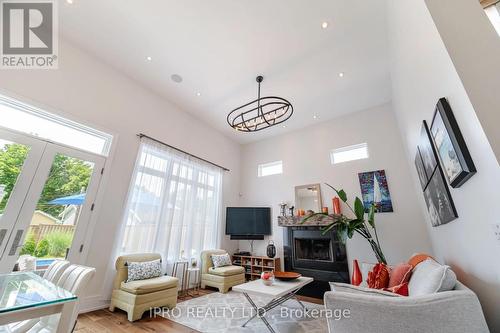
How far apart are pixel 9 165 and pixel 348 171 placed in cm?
615

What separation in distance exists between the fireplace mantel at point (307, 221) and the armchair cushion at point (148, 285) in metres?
2.85

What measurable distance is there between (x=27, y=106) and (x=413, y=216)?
6995 mm

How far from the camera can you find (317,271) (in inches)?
180

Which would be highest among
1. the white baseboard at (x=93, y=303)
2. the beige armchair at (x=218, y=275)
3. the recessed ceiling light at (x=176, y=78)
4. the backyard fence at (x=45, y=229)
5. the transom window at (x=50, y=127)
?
the recessed ceiling light at (x=176, y=78)

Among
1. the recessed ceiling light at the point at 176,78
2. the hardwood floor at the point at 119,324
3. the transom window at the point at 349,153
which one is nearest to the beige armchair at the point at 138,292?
the hardwood floor at the point at 119,324

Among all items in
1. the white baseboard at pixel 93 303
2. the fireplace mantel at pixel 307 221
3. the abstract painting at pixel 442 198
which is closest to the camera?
the abstract painting at pixel 442 198

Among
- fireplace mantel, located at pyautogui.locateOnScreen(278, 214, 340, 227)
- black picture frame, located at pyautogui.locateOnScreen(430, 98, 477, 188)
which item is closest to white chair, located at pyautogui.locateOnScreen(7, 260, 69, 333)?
black picture frame, located at pyautogui.locateOnScreen(430, 98, 477, 188)

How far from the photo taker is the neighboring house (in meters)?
2.81

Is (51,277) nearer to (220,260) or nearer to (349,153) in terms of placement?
(220,260)

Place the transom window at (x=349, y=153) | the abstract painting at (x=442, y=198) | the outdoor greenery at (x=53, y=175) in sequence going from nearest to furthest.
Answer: the abstract painting at (x=442, y=198)
the outdoor greenery at (x=53, y=175)
the transom window at (x=349, y=153)

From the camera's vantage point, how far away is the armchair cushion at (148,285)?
2.96 meters

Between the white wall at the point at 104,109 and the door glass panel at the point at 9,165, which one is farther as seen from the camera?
the white wall at the point at 104,109

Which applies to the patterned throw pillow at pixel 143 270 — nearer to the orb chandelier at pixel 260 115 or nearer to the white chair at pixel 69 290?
the white chair at pixel 69 290

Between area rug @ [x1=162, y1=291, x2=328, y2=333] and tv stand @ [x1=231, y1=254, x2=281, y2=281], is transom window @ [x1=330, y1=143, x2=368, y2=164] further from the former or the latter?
area rug @ [x1=162, y1=291, x2=328, y2=333]
